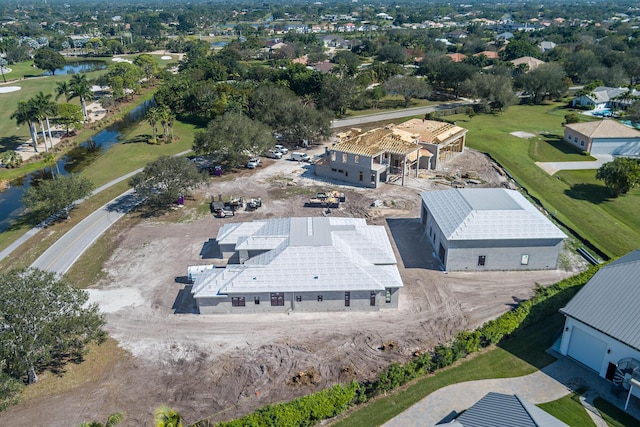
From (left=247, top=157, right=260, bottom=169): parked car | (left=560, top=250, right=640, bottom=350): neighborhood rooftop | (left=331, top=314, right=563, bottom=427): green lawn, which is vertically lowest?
(left=331, top=314, right=563, bottom=427): green lawn

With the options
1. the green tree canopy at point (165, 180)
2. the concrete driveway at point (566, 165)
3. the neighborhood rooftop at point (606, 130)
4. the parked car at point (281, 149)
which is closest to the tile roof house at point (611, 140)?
the neighborhood rooftop at point (606, 130)

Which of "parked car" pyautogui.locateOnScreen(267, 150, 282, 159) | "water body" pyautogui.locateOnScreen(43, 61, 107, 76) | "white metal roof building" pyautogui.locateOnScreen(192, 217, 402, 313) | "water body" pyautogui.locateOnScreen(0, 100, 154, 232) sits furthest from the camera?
"water body" pyautogui.locateOnScreen(43, 61, 107, 76)

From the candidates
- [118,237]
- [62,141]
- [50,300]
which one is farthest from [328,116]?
[50,300]

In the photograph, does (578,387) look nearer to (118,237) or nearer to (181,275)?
(181,275)

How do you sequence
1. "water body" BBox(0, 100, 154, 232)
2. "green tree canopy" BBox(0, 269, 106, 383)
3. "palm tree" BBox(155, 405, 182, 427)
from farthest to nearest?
"water body" BBox(0, 100, 154, 232)
"green tree canopy" BBox(0, 269, 106, 383)
"palm tree" BBox(155, 405, 182, 427)

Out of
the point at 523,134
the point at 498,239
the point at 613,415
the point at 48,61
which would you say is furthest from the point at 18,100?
the point at 613,415

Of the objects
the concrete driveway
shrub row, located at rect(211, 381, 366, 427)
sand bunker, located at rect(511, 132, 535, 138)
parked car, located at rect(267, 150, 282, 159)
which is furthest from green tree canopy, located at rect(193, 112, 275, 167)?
sand bunker, located at rect(511, 132, 535, 138)

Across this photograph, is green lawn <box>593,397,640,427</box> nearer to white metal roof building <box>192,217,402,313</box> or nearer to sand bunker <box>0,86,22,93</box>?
white metal roof building <box>192,217,402,313</box>

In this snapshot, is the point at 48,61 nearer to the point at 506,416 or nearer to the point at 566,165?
the point at 566,165
